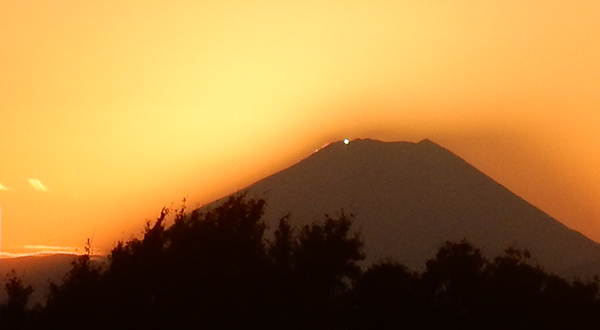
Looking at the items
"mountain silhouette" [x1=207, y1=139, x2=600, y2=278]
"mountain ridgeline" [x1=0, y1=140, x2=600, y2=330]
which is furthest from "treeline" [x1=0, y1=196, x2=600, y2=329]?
"mountain silhouette" [x1=207, y1=139, x2=600, y2=278]

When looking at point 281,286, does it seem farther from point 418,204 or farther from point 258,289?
point 418,204

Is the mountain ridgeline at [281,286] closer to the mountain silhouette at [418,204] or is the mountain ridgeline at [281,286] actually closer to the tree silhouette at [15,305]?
the tree silhouette at [15,305]

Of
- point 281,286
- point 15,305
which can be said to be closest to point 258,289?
point 281,286

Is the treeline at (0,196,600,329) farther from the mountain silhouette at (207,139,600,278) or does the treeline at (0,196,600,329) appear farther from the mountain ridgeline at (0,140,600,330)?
the mountain silhouette at (207,139,600,278)

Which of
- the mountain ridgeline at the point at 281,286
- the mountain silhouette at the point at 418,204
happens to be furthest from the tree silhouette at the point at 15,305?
the mountain silhouette at the point at 418,204

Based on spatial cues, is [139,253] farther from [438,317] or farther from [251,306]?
[438,317]

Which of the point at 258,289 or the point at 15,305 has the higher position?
the point at 15,305

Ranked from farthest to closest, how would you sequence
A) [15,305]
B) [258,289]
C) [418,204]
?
[418,204] → [15,305] → [258,289]
